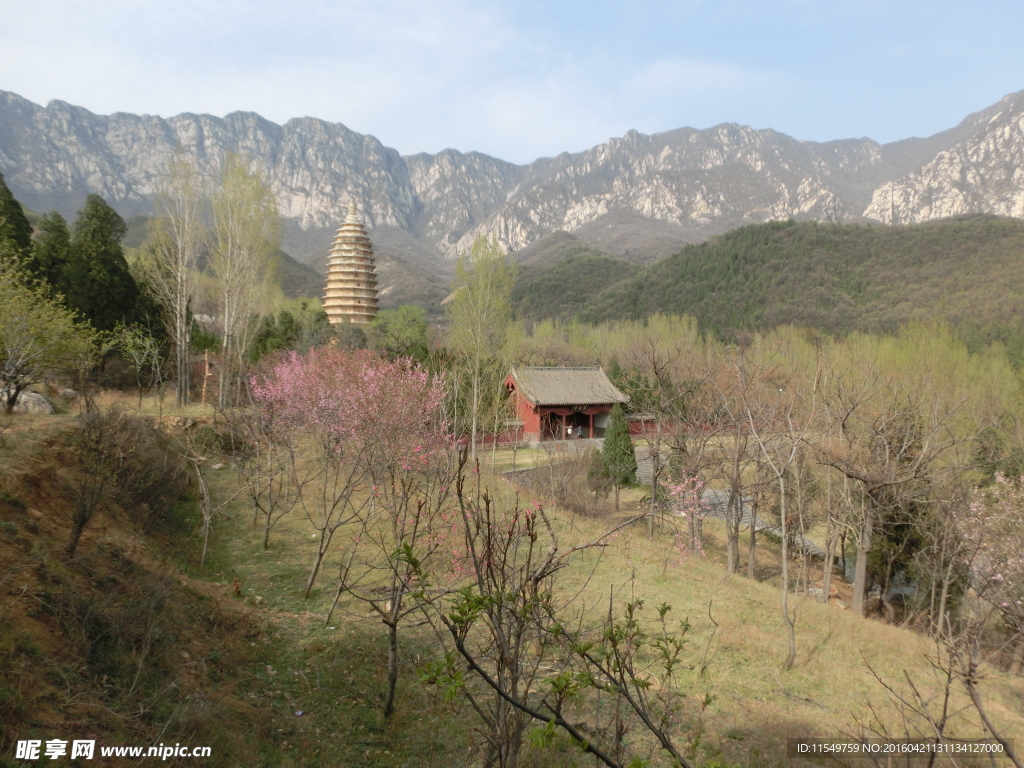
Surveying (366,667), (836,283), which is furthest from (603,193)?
(366,667)

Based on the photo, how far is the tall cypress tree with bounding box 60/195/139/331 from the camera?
1806 centimetres

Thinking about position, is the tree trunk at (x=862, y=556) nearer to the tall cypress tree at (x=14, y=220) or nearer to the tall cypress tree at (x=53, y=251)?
the tall cypress tree at (x=53, y=251)

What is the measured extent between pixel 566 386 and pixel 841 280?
2015 inches

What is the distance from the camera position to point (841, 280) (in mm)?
63312

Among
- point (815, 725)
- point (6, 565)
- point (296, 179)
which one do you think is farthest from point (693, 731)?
point (296, 179)

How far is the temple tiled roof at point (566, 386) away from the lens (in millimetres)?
28747

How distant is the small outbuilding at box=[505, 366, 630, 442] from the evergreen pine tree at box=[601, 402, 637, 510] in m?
6.24

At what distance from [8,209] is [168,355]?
6.67 m

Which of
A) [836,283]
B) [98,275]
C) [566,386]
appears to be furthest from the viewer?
[836,283]

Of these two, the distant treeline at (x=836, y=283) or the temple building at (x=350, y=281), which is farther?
the distant treeline at (x=836, y=283)

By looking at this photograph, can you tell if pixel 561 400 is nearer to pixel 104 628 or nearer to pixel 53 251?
pixel 53 251

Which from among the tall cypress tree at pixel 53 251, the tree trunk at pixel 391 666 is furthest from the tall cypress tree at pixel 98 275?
the tree trunk at pixel 391 666

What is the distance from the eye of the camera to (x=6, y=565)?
16.8 ft

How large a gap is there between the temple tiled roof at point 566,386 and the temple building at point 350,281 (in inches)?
732
